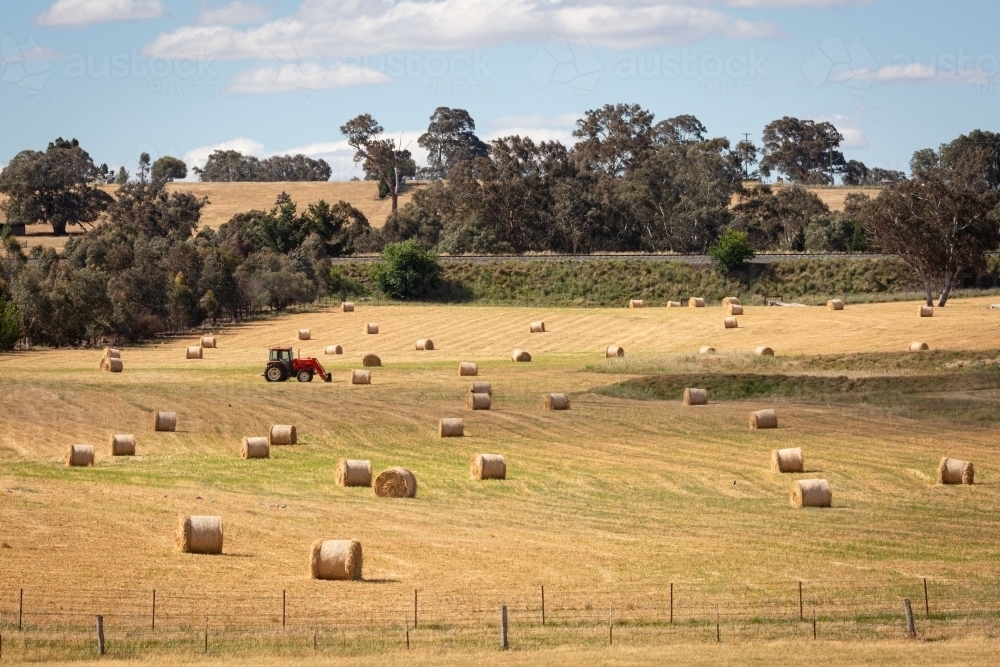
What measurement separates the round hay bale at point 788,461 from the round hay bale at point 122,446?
680 inches

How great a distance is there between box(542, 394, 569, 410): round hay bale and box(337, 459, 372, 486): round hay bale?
1657 centimetres

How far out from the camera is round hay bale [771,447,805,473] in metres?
37.8

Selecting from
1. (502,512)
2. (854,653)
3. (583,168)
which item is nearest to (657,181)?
(583,168)

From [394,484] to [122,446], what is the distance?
1001cm

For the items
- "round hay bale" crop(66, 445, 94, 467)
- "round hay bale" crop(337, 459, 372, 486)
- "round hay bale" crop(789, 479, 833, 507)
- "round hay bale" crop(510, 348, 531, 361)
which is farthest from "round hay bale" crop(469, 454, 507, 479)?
"round hay bale" crop(510, 348, 531, 361)

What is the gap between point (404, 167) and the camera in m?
187

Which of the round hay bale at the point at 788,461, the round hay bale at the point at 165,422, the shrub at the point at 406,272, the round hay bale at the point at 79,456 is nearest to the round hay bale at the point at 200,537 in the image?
the round hay bale at the point at 79,456

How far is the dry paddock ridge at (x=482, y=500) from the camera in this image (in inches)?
976

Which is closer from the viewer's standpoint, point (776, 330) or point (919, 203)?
point (776, 330)

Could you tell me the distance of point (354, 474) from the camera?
35.8 meters

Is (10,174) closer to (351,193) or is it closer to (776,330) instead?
(351,193)

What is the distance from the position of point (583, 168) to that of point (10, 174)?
58641 millimetres

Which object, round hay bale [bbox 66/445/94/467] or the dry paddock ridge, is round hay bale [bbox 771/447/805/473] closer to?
the dry paddock ridge

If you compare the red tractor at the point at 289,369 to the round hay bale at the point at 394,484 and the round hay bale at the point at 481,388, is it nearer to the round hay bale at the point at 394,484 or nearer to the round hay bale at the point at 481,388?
the round hay bale at the point at 481,388
